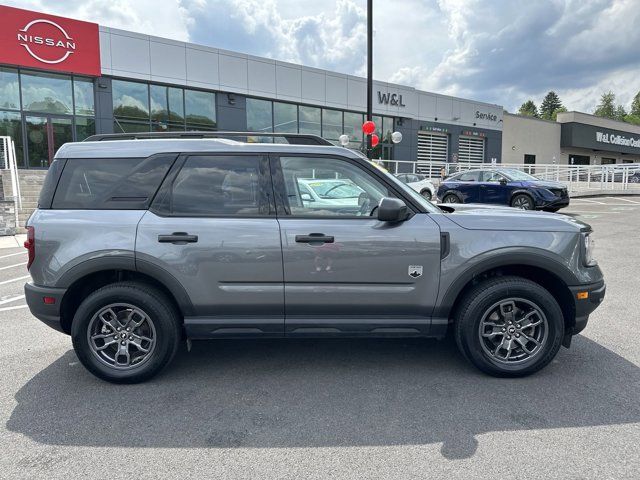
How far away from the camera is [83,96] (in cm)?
1853

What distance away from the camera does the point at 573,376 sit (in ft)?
11.8

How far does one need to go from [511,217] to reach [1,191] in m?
15.6

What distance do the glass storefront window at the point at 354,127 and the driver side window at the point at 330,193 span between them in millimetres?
23183

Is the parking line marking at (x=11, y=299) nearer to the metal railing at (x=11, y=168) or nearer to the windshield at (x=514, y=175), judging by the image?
the metal railing at (x=11, y=168)

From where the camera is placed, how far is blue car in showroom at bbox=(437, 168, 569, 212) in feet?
45.1

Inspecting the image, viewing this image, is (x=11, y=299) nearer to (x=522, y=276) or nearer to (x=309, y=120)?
(x=522, y=276)

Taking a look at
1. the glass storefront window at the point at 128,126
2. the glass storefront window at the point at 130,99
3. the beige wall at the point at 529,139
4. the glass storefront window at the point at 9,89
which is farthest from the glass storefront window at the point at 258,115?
the beige wall at the point at 529,139

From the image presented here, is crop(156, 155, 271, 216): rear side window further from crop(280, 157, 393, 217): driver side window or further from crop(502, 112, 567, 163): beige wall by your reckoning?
crop(502, 112, 567, 163): beige wall

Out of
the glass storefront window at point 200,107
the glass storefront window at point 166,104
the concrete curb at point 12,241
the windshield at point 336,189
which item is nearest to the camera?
the windshield at point 336,189

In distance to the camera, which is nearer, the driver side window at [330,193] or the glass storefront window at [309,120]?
the driver side window at [330,193]

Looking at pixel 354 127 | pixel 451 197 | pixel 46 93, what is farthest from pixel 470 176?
pixel 46 93

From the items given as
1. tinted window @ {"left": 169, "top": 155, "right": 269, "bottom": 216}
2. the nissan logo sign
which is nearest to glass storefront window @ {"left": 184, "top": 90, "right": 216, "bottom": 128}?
the nissan logo sign

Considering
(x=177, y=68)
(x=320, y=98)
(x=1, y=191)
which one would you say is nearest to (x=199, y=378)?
(x=1, y=191)

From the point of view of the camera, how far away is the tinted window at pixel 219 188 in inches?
139
